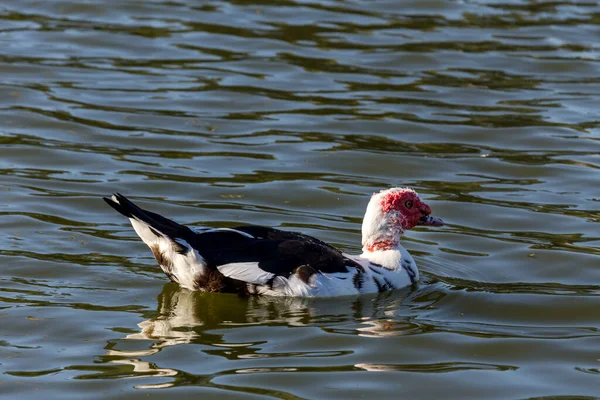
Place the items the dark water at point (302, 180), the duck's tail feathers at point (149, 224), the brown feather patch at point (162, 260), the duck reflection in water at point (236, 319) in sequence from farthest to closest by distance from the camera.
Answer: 1. the brown feather patch at point (162, 260)
2. the duck's tail feathers at point (149, 224)
3. the duck reflection in water at point (236, 319)
4. the dark water at point (302, 180)

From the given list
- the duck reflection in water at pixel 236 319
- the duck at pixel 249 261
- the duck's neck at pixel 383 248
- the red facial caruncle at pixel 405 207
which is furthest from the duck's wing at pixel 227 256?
the red facial caruncle at pixel 405 207

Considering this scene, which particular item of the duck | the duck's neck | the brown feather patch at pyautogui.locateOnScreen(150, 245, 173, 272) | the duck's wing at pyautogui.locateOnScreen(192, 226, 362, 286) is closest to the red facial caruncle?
the duck's neck

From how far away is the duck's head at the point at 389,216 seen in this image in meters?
10.2

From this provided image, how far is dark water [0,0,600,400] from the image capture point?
8.38 meters

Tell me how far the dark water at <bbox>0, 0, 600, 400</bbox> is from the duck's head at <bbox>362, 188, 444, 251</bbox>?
1.80 ft

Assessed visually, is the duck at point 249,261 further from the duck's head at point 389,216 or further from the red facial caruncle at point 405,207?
the red facial caruncle at point 405,207

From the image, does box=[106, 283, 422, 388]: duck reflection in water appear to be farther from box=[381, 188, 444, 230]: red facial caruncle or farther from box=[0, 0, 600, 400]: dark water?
box=[381, 188, 444, 230]: red facial caruncle

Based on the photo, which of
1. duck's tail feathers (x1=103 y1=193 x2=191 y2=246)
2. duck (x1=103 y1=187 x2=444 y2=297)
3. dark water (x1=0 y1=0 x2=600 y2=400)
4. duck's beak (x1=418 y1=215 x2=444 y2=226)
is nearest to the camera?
dark water (x1=0 y1=0 x2=600 y2=400)

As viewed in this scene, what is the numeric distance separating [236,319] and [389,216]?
65.5 inches

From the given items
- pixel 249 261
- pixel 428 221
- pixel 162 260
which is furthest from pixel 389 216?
pixel 162 260

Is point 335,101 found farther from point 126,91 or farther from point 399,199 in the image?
point 399,199

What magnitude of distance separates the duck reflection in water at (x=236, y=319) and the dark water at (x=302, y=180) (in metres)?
0.02

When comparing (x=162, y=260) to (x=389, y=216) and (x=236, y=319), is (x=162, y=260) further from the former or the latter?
(x=389, y=216)

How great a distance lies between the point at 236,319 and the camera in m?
9.34
